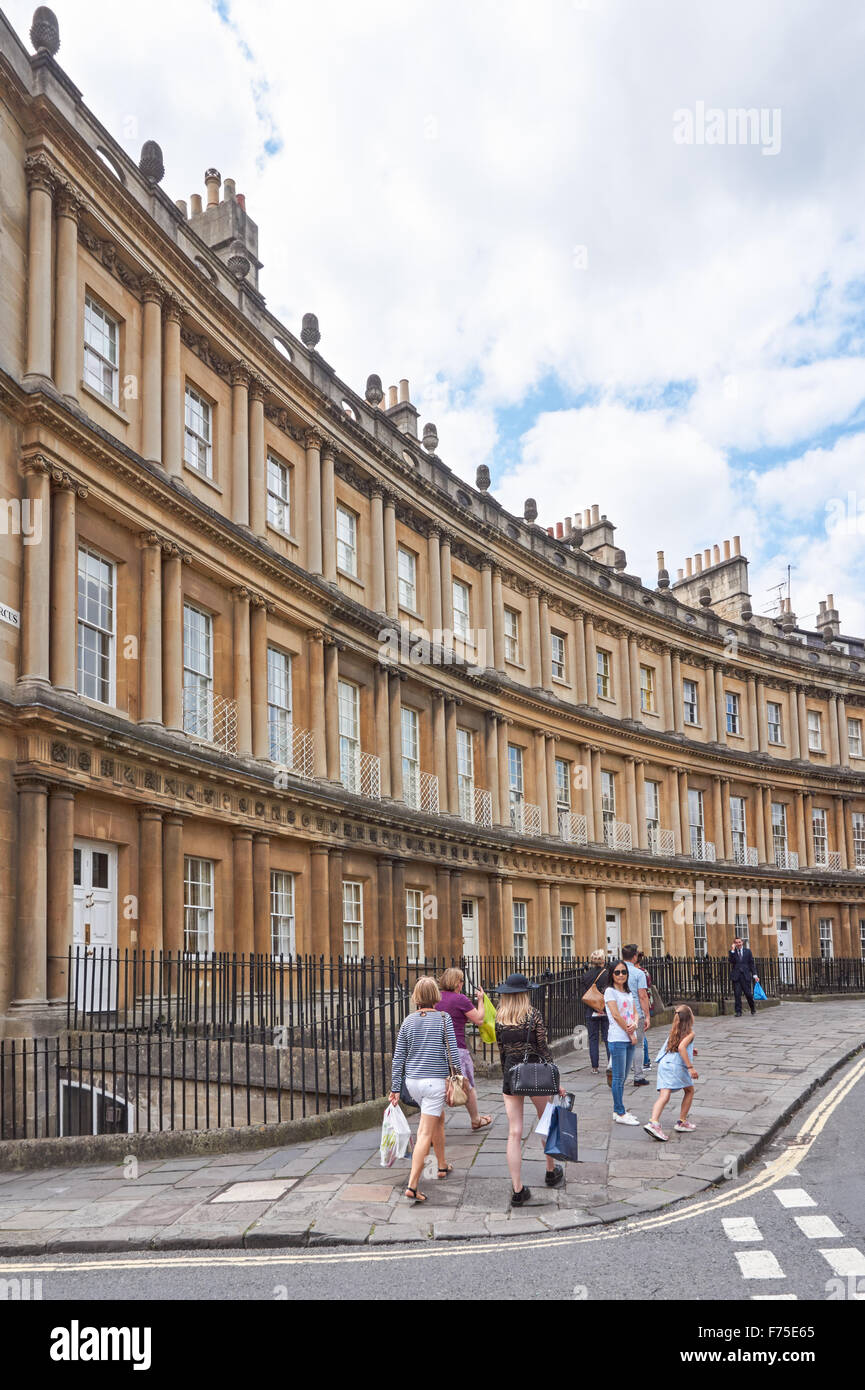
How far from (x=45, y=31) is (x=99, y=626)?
7.60 meters

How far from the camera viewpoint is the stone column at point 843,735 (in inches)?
1566

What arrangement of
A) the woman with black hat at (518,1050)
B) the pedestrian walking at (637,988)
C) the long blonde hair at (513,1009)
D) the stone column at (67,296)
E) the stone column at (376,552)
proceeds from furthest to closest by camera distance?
the stone column at (376,552) < the stone column at (67,296) < the pedestrian walking at (637,988) < the long blonde hair at (513,1009) < the woman with black hat at (518,1050)

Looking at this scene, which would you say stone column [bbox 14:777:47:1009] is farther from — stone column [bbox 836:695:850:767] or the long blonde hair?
stone column [bbox 836:695:850:767]

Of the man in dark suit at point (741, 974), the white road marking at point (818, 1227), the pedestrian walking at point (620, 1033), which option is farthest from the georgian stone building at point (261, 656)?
the white road marking at point (818, 1227)

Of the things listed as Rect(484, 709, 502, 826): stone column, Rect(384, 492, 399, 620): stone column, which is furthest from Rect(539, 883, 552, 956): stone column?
Rect(384, 492, 399, 620): stone column

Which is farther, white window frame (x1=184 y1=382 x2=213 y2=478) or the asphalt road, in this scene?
white window frame (x1=184 y1=382 x2=213 y2=478)

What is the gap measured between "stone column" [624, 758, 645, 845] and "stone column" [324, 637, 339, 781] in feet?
43.8

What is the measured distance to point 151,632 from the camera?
15.5 metres

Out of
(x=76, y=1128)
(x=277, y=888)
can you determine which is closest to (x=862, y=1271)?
(x=76, y=1128)

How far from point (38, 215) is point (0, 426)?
301 centimetres

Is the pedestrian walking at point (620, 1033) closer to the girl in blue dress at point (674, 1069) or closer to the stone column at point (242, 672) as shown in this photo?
the girl in blue dress at point (674, 1069)

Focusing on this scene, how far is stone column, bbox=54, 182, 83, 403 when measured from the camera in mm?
14344

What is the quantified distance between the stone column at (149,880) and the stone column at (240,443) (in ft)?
18.1

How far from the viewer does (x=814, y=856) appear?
38.2 metres
